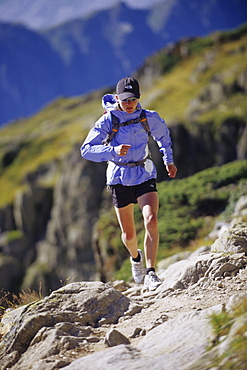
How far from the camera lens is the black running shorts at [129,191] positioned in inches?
293

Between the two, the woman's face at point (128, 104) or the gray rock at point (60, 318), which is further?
the woman's face at point (128, 104)

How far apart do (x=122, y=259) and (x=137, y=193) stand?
9258 mm

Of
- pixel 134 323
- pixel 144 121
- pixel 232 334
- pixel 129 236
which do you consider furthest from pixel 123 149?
pixel 232 334

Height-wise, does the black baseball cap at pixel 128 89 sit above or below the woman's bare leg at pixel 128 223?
above

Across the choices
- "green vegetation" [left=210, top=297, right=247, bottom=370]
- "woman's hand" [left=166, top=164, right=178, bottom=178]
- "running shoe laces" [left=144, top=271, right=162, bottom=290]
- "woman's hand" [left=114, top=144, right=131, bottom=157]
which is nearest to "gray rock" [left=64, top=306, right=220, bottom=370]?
"green vegetation" [left=210, top=297, right=247, bottom=370]

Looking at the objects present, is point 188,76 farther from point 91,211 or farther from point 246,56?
point 91,211

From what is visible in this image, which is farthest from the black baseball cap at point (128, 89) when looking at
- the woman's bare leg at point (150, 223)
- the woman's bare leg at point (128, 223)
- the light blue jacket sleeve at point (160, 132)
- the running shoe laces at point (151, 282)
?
the running shoe laces at point (151, 282)

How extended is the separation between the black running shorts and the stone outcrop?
1331mm

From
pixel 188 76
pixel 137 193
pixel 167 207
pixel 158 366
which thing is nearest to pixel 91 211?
pixel 167 207

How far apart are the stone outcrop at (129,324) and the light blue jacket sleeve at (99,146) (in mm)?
1922

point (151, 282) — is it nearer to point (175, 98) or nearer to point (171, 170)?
point (171, 170)

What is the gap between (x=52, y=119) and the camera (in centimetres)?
14112

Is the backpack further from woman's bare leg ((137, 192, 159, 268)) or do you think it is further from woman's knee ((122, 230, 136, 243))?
woman's knee ((122, 230, 136, 243))

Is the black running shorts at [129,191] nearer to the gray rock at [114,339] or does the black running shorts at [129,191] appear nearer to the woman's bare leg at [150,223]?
the woman's bare leg at [150,223]
